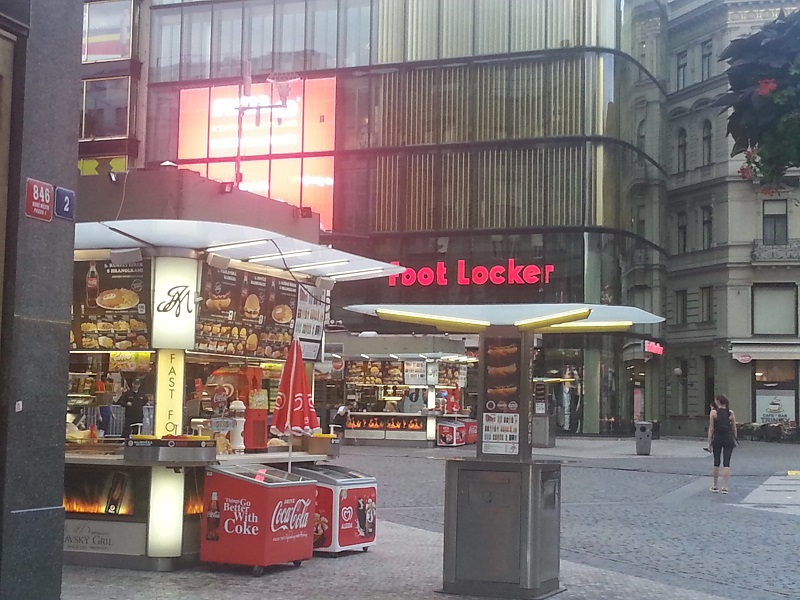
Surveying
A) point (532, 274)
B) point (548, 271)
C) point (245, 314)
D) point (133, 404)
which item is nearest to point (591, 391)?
point (548, 271)

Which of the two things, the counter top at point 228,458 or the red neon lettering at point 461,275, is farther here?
the red neon lettering at point 461,275

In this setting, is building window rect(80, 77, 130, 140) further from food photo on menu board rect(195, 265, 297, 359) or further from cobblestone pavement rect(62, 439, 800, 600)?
food photo on menu board rect(195, 265, 297, 359)

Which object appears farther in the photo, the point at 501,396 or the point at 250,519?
the point at 250,519

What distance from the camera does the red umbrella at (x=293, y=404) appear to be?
1113cm

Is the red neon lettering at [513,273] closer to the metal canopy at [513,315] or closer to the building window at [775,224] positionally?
the building window at [775,224]

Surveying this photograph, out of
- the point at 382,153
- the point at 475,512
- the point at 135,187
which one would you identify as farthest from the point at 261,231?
the point at 382,153

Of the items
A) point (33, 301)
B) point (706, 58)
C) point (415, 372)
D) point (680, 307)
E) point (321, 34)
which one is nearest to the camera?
point (33, 301)

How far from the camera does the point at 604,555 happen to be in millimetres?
12391

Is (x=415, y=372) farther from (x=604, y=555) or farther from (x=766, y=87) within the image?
(x=766, y=87)

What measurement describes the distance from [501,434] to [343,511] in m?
2.52

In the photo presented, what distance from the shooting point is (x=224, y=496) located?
10.4 meters

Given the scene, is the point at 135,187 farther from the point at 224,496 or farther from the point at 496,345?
the point at 496,345

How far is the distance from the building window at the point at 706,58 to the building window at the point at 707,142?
7.75ft

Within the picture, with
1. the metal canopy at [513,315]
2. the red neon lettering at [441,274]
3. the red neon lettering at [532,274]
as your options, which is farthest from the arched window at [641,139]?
the metal canopy at [513,315]
